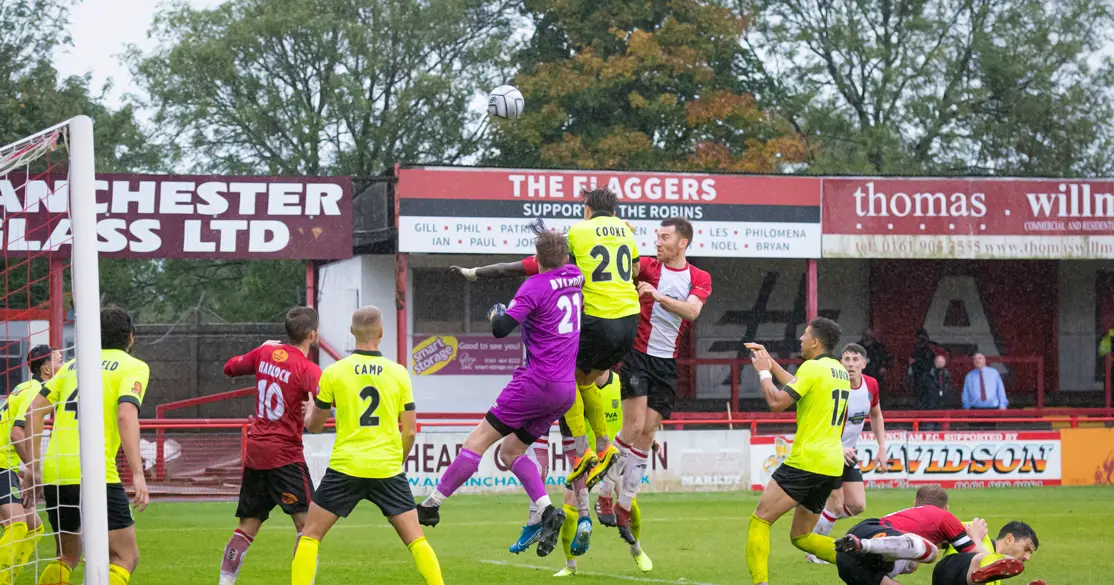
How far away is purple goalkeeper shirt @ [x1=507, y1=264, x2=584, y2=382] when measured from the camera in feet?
32.3

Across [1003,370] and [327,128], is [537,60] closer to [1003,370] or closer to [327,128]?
[327,128]

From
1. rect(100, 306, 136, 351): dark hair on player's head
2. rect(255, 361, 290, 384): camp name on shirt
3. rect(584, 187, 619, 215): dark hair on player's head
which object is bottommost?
rect(255, 361, 290, 384): camp name on shirt

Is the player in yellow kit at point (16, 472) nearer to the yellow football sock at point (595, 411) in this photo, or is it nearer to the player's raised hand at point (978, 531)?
the yellow football sock at point (595, 411)

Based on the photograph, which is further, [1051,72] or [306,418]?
[1051,72]

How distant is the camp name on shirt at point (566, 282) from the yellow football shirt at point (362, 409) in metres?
1.59

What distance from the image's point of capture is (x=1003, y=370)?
30.7m

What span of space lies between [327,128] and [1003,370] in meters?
22.0

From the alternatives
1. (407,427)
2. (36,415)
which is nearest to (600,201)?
(407,427)

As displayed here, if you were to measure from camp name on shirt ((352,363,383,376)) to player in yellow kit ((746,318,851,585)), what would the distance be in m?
2.84

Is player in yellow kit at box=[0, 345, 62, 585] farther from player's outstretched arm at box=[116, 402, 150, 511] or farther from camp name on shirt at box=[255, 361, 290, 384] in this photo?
player's outstretched arm at box=[116, 402, 150, 511]

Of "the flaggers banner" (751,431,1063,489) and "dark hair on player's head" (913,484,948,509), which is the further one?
"the flaggers banner" (751,431,1063,489)

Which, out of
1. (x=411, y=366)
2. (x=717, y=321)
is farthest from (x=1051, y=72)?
(x=411, y=366)

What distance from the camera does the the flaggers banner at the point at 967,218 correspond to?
24672mm

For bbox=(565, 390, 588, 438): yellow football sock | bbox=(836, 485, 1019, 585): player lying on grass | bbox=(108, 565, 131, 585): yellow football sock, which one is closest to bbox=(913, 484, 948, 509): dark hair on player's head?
bbox=(836, 485, 1019, 585): player lying on grass
